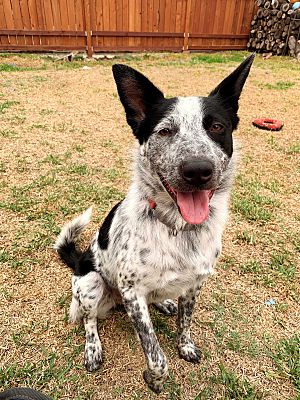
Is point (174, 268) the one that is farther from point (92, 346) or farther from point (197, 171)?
point (92, 346)

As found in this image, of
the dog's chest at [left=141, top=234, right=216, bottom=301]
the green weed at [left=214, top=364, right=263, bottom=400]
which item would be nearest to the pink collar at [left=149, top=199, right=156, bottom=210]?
the dog's chest at [left=141, top=234, right=216, bottom=301]

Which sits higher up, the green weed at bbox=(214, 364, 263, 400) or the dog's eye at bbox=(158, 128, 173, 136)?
the dog's eye at bbox=(158, 128, 173, 136)

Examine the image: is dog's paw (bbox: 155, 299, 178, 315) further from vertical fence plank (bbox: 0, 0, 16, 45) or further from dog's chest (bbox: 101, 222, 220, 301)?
vertical fence plank (bbox: 0, 0, 16, 45)

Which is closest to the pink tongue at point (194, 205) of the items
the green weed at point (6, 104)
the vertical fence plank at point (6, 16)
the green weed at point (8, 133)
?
the green weed at point (8, 133)

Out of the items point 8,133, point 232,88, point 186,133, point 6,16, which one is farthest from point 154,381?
point 6,16

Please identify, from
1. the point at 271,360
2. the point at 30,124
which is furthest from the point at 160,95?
the point at 30,124

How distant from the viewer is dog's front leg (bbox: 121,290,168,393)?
1883 mm

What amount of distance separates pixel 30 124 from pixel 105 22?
7517mm

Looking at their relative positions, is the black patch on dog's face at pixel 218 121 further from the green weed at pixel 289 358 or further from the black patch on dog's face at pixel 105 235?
the green weed at pixel 289 358

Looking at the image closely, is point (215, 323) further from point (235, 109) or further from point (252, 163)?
point (252, 163)

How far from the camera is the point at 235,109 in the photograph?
212 centimetres

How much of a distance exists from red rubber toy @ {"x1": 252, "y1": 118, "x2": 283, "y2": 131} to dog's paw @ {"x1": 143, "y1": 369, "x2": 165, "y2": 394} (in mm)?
5007

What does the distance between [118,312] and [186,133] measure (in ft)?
4.98

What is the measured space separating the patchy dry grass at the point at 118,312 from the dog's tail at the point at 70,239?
0.20 m
